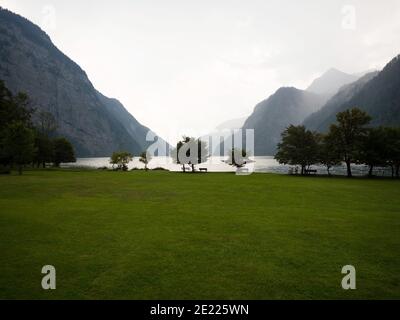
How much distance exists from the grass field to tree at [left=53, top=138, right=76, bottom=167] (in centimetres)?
9146

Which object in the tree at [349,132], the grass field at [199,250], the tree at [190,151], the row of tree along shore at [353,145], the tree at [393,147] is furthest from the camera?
the tree at [190,151]

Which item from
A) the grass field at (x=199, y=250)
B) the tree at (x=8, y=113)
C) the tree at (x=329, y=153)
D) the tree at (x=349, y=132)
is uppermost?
the tree at (x=8, y=113)

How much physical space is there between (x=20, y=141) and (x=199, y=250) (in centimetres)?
6022

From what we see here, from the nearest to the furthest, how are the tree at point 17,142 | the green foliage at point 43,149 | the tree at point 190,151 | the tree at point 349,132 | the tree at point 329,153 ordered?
1. the tree at point 349,132
2. the tree at point 17,142
3. the tree at point 329,153
4. the tree at point 190,151
5. the green foliage at point 43,149

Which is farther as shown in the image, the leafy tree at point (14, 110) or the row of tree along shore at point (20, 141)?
the leafy tree at point (14, 110)

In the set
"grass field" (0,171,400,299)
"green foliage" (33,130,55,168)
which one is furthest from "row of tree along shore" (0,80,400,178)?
"grass field" (0,171,400,299)

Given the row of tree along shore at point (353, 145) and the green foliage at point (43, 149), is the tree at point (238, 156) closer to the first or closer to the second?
the row of tree along shore at point (353, 145)

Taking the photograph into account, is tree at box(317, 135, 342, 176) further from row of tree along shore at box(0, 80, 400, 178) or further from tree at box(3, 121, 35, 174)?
tree at box(3, 121, 35, 174)

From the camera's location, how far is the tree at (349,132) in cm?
5541

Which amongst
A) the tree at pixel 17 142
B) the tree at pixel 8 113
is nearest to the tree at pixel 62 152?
the tree at pixel 8 113

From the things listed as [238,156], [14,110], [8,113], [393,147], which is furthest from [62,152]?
[393,147]

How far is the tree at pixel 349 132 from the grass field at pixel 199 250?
3912cm

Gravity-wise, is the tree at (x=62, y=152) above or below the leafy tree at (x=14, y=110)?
below

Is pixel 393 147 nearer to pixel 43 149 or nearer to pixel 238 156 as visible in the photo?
pixel 238 156
